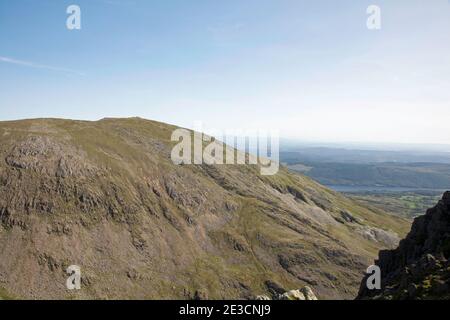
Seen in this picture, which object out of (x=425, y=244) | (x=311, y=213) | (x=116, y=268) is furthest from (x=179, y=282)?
(x=311, y=213)

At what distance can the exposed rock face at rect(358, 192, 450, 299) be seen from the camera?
32625mm

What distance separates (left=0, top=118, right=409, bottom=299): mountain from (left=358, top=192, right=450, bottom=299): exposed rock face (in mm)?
63683

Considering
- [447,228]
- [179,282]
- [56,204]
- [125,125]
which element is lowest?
[179,282]

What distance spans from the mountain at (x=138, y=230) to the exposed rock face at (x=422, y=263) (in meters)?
63.7

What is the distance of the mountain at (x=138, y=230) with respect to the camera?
97562mm

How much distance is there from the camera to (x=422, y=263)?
3694 centimetres

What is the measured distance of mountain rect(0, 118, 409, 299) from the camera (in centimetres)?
9756

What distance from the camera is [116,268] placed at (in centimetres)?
10188

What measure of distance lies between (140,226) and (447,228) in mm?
91311

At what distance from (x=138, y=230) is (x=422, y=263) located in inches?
3604

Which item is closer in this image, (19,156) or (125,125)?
(19,156)

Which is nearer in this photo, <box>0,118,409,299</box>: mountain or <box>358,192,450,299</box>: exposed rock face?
<box>358,192,450,299</box>: exposed rock face

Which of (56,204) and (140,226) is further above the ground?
(56,204)
